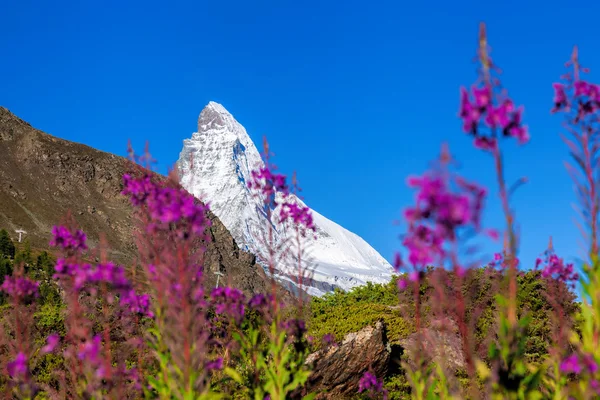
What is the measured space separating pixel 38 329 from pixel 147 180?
932 centimetres

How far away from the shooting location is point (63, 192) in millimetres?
149875

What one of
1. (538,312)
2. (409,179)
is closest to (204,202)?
(409,179)

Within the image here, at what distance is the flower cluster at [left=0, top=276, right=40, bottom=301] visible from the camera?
535cm

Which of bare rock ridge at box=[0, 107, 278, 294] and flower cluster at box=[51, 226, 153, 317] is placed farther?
bare rock ridge at box=[0, 107, 278, 294]

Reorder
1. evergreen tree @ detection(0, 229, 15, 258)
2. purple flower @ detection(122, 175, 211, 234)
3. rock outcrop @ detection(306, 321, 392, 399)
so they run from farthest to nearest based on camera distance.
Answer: evergreen tree @ detection(0, 229, 15, 258) < rock outcrop @ detection(306, 321, 392, 399) < purple flower @ detection(122, 175, 211, 234)

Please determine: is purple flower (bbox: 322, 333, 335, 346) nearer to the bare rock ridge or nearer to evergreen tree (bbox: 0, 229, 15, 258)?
evergreen tree (bbox: 0, 229, 15, 258)

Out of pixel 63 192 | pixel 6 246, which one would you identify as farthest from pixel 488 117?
pixel 63 192

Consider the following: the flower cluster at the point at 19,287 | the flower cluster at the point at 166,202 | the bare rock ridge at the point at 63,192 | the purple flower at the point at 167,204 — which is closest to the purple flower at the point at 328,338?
the flower cluster at the point at 166,202

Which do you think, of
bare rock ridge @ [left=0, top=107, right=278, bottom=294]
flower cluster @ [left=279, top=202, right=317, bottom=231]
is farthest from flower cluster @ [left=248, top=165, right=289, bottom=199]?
bare rock ridge @ [left=0, top=107, right=278, bottom=294]

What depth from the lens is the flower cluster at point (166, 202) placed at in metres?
4.50

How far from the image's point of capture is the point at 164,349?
527 centimetres

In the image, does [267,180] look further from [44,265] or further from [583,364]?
[44,265]

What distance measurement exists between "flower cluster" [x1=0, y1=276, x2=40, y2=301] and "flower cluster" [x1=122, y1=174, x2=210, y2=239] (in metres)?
1.50

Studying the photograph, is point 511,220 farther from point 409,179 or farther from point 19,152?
point 19,152
